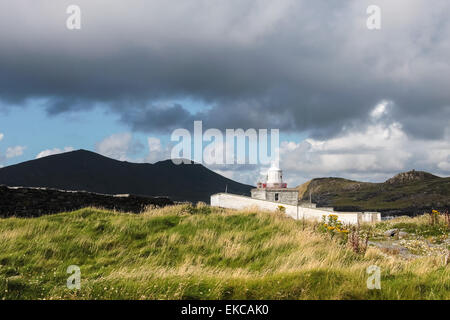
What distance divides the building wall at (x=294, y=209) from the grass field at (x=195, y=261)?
16.3m

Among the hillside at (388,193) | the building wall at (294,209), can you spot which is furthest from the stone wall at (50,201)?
the hillside at (388,193)

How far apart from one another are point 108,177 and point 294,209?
128m

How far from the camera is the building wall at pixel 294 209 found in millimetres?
33844

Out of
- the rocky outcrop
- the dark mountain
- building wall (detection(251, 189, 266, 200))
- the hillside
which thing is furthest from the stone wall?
the rocky outcrop

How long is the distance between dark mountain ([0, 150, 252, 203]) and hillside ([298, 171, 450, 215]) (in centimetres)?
4249

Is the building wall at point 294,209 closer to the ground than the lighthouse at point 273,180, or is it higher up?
closer to the ground

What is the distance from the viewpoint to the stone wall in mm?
19625

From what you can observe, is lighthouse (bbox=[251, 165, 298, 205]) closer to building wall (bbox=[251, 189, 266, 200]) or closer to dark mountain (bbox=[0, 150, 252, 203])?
building wall (bbox=[251, 189, 266, 200])

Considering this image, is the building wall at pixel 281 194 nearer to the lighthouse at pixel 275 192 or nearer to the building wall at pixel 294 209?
the lighthouse at pixel 275 192

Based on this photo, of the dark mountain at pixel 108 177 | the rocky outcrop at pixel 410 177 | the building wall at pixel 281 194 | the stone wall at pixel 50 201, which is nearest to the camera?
the stone wall at pixel 50 201

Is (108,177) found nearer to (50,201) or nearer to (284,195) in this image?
(284,195)

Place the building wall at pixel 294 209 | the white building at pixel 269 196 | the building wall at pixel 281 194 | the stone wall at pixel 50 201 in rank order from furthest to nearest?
the building wall at pixel 281 194, the white building at pixel 269 196, the building wall at pixel 294 209, the stone wall at pixel 50 201

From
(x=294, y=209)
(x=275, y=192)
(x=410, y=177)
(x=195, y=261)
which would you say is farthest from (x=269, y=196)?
(x=410, y=177)

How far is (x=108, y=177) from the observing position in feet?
504
